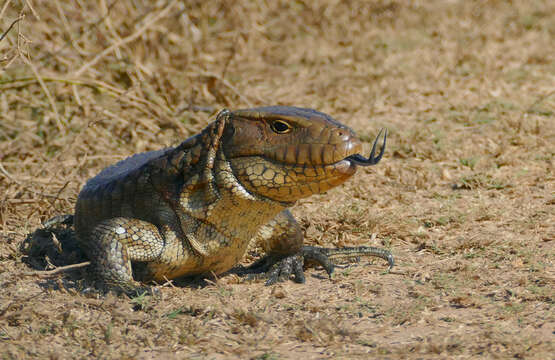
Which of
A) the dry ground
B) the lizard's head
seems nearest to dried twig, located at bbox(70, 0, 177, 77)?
the dry ground

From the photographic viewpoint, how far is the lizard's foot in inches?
171

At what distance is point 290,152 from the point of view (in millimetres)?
3643

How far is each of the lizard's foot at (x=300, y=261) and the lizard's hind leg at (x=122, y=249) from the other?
0.74 meters

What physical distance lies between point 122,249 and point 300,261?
1.19 meters

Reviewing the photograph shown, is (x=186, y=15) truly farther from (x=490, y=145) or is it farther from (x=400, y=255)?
(x=400, y=255)

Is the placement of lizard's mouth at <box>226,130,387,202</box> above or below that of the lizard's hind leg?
above

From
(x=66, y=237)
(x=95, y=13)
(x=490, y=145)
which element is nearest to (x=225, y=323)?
(x=66, y=237)

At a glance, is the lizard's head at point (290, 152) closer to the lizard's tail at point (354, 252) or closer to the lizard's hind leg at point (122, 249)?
the lizard's hind leg at point (122, 249)

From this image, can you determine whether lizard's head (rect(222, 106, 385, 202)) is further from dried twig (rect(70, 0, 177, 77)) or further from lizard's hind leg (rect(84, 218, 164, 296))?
dried twig (rect(70, 0, 177, 77))

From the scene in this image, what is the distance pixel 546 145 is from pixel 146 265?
3.99m

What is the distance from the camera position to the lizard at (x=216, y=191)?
143 inches

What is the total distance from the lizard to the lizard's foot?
3 cm

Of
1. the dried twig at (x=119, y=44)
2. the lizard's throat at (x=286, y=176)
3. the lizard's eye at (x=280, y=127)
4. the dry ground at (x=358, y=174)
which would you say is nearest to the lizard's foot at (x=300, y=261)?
the dry ground at (x=358, y=174)

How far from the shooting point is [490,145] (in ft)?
21.2
